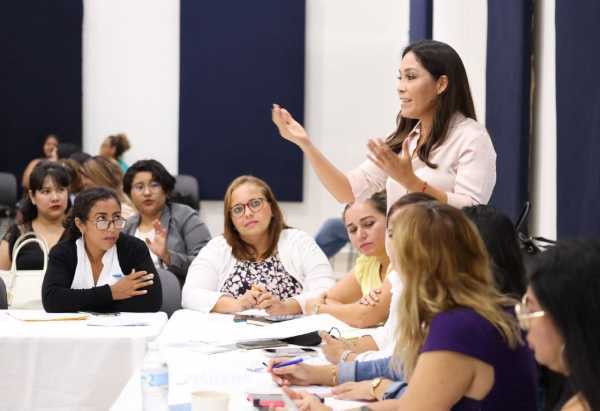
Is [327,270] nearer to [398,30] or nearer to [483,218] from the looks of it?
[483,218]

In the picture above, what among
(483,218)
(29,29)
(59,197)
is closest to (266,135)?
Answer: (29,29)

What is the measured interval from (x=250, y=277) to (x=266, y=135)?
219 inches

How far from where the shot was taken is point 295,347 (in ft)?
9.98

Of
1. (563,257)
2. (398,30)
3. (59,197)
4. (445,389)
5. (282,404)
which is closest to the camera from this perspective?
(563,257)

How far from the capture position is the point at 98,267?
410 cm

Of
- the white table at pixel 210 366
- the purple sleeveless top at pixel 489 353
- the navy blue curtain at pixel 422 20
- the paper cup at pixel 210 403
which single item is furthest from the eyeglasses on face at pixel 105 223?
the navy blue curtain at pixel 422 20

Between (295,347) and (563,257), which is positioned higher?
(563,257)

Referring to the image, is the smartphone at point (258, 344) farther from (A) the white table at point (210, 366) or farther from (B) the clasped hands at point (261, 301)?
(B) the clasped hands at point (261, 301)

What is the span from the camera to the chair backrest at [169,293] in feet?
14.3

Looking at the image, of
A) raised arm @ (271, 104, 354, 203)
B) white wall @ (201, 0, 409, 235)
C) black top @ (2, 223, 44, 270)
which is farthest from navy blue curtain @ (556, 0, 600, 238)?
white wall @ (201, 0, 409, 235)

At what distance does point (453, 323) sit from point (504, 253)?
15.2 inches

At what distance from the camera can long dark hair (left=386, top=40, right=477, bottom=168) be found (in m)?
3.10

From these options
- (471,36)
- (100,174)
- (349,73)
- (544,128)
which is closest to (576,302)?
(544,128)

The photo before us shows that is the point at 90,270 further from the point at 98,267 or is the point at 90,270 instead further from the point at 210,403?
the point at 210,403
